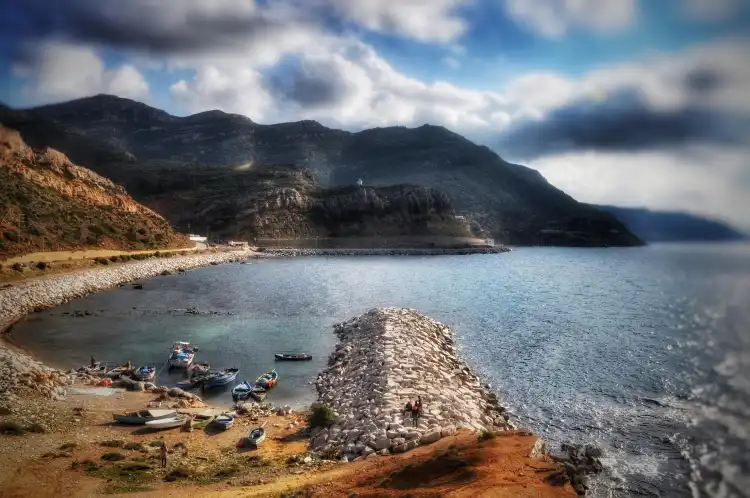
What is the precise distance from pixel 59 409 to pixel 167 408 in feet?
15.2

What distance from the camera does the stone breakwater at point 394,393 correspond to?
19.5 meters

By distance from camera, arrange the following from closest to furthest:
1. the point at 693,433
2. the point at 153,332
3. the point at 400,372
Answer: the point at 693,433
the point at 400,372
the point at 153,332

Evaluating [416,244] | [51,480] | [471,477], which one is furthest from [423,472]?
[416,244]

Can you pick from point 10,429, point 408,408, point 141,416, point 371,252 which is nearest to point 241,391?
point 141,416

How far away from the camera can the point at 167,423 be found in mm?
21797

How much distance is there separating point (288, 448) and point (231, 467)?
117 inches

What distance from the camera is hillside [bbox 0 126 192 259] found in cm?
6731

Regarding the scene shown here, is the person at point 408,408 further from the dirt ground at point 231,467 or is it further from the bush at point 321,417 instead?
the bush at point 321,417

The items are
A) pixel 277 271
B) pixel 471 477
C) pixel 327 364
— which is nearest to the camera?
pixel 471 477

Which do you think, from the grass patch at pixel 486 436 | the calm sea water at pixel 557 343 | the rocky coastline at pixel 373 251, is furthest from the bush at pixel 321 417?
the rocky coastline at pixel 373 251

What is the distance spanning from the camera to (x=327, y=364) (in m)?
34.8

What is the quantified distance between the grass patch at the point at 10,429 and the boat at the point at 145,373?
10425 millimetres

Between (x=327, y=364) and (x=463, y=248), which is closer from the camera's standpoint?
(x=327, y=364)

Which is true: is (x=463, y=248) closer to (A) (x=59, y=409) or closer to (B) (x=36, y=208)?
(B) (x=36, y=208)
